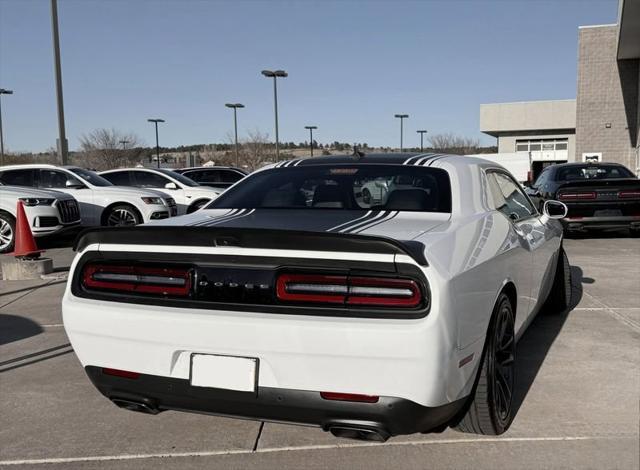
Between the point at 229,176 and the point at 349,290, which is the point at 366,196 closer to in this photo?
the point at 349,290

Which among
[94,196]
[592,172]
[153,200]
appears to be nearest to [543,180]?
[592,172]

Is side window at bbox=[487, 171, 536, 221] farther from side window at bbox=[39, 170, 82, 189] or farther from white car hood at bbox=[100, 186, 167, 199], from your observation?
side window at bbox=[39, 170, 82, 189]

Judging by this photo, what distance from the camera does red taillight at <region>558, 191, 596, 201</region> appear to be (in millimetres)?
10383

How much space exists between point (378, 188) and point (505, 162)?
33353mm

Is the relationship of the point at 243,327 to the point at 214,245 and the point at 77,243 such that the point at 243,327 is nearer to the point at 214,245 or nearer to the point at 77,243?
the point at 214,245

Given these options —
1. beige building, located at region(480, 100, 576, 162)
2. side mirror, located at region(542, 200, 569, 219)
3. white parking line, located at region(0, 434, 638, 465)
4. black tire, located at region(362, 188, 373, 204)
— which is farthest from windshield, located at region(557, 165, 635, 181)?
beige building, located at region(480, 100, 576, 162)

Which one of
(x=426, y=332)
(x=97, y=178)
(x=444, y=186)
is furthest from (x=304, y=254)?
(x=97, y=178)

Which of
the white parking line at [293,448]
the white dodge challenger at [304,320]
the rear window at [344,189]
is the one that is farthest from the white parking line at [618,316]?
the rear window at [344,189]

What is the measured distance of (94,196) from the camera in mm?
12555

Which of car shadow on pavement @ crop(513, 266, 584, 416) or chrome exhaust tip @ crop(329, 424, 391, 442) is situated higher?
chrome exhaust tip @ crop(329, 424, 391, 442)

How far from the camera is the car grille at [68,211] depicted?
10.9 meters

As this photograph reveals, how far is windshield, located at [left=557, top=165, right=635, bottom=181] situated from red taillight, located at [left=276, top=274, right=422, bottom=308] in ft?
34.3

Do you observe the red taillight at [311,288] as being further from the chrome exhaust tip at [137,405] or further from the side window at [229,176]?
the side window at [229,176]

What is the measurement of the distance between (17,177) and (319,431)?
36.8 ft
